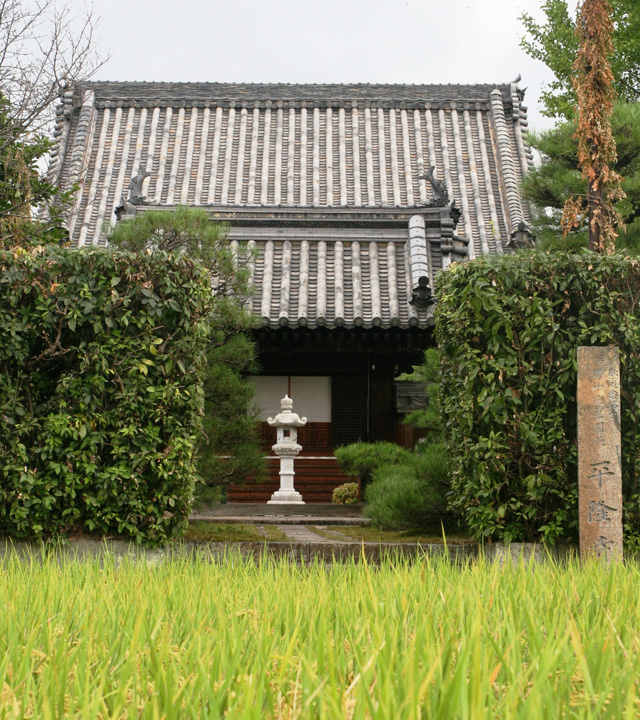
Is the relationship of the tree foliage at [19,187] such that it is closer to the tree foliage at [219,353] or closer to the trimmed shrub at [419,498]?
the tree foliage at [219,353]

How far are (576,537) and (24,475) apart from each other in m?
3.80

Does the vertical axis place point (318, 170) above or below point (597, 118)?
above

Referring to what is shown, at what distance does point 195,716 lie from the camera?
4.39 feet

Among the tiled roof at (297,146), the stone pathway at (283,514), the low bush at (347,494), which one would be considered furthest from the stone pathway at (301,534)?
the tiled roof at (297,146)

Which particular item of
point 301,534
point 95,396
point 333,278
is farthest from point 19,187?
point 333,278

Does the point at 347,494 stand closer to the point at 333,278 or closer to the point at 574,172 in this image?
the point at 333,278

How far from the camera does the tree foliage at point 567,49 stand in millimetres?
13305

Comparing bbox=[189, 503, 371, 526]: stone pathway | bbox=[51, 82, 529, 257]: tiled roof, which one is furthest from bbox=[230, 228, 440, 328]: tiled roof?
bbox=[189, 503, 371, 526]: stone pathway

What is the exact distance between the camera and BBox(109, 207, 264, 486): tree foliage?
7.39 m

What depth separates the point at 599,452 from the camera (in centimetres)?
503

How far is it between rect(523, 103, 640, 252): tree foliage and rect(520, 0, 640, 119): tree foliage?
3.10 m

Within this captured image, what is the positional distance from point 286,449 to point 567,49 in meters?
8.95

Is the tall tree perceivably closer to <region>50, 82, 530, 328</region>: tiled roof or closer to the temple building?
the temple building

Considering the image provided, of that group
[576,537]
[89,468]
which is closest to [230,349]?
[89,468]
